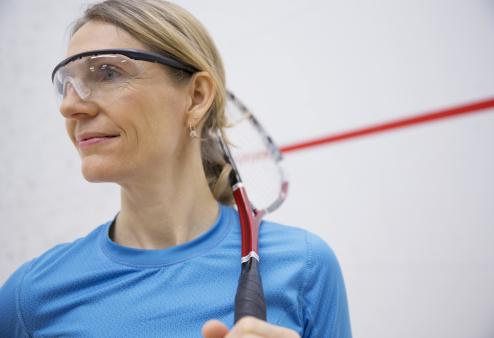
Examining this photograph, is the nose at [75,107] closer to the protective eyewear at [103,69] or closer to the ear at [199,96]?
the protective eyewear at [103,69]

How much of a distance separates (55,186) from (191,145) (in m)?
1.28

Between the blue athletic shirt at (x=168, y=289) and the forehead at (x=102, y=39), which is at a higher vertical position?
the forehead at (x=102, y=39)

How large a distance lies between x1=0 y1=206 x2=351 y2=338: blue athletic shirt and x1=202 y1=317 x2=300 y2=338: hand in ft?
0.69

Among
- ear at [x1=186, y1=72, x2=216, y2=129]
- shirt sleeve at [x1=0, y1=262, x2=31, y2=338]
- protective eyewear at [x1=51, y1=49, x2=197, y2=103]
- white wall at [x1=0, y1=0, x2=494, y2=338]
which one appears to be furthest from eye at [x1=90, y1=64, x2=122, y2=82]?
white wall at [x1=0, y1=0, x2=494, y2=338]

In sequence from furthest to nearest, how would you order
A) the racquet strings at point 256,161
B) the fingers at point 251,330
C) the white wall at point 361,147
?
the white wall at point 361,147
the racquet strings at point 256,161
the fingers at point 251,330

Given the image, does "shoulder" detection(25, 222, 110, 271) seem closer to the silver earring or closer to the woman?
the woman

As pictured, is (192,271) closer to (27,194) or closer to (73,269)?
(73,269)

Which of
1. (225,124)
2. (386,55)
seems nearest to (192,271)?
(225,124)

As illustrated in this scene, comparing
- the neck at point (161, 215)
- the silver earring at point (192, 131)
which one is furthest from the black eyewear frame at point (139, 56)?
the neck at point (161, 215)

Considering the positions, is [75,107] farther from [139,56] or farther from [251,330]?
[251,330]

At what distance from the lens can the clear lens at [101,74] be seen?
72 cm

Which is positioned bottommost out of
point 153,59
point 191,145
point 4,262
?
point 4,262

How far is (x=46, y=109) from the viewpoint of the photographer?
6.30ft

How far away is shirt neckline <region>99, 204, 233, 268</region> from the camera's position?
0.73 meters
